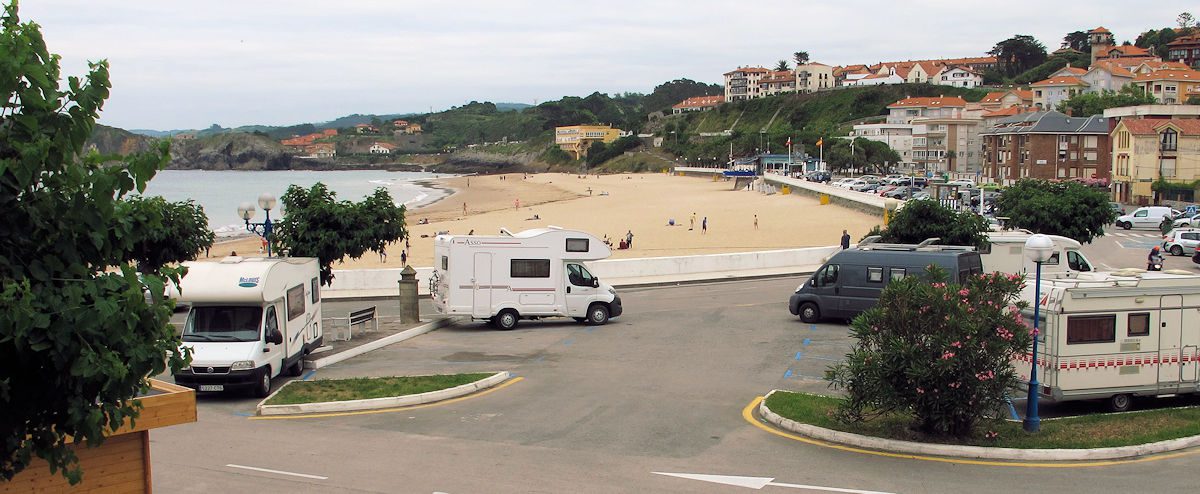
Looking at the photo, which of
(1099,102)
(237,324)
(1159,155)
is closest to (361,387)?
(237,324)

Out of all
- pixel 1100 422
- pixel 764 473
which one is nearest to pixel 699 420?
pixel 764 473

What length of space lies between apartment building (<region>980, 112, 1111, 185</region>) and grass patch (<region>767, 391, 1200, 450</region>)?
7258cm

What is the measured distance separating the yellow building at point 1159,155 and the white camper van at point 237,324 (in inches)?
2743

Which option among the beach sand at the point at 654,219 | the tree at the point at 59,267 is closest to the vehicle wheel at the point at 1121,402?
the tree at the point at 59,267

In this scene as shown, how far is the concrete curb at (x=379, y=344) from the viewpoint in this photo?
63.4ft

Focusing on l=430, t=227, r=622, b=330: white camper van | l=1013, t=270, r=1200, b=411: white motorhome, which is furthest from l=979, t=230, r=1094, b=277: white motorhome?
l=1013, t=270, r=1200, b=411: white motorhome

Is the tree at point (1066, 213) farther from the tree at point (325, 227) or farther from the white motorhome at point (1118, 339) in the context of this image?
the tree at point (325, 227)

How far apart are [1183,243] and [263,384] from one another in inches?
1460

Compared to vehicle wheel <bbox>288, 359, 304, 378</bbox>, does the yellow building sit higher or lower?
higher

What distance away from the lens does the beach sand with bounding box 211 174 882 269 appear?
4844cm

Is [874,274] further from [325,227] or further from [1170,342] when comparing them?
[325,227]

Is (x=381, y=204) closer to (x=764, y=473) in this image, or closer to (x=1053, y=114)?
(x=764, y=473)

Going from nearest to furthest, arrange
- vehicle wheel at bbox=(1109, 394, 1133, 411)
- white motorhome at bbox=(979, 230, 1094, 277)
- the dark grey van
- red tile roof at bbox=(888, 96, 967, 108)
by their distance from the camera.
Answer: vehicle wheel at bbox=(1109, 394, 1133, 411) → the dark grey van → white motorhome at bbox=(979, 230, 1094, 277) → red tile roof at bbox=(888, 96, 967, 108)

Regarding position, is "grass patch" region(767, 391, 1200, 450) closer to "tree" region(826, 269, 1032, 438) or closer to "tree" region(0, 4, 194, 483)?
"tree" region(826, 269, 1032, 438)
